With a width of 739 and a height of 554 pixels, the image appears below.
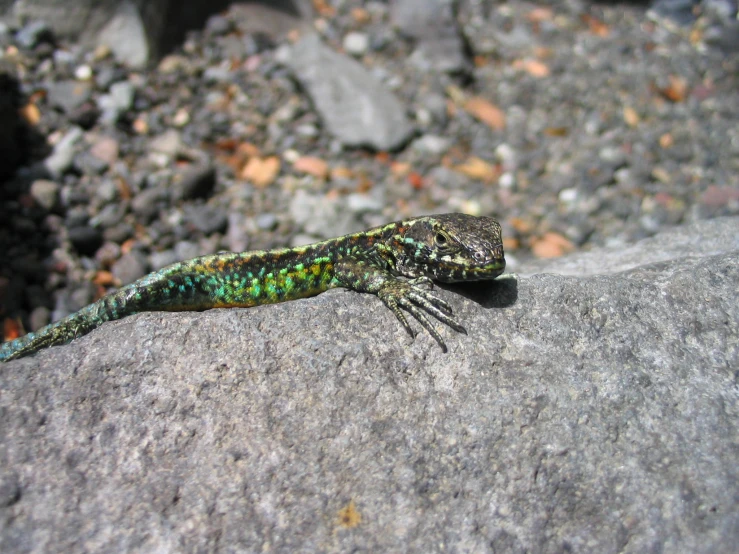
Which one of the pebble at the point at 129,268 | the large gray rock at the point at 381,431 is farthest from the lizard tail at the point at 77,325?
the pebble at the point at 129,268

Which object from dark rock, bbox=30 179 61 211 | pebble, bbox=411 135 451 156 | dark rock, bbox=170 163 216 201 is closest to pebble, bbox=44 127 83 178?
dark rock, bbox=30 179 61 211

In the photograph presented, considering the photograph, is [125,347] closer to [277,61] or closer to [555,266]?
[555,266]

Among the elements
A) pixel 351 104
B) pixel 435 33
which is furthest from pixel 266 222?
pixel 435 33

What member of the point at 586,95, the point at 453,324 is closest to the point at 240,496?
the point at 453,324

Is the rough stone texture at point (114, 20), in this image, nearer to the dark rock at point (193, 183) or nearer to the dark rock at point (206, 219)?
the dark rock at point (193, 183)

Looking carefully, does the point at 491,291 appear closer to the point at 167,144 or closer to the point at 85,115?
the point at 167,144

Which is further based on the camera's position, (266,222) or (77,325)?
(266,222)

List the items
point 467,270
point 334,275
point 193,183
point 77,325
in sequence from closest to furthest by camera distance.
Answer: point 467,270, point 77,325, point 334,275, point 193,183
